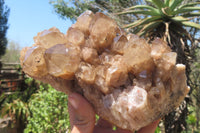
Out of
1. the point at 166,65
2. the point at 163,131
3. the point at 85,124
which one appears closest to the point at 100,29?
the point at 166,65

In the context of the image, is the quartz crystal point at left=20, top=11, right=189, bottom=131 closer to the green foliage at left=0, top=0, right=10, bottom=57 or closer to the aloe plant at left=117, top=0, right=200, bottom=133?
the aloe plant at left=117, top=0, right=200, bottom=133

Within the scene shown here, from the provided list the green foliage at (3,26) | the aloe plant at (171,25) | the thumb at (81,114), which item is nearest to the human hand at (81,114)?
the thumb at (81,114)

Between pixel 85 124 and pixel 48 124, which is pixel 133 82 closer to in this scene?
pixel 85 124

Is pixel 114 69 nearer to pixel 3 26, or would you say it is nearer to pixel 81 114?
pixel 81 114

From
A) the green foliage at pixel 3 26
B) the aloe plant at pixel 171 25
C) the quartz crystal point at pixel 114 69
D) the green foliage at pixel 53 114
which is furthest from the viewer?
the green foliage at pixel 3 26

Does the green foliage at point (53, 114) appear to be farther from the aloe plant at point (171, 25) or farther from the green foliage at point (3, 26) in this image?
the green foliage at point (3, 26)

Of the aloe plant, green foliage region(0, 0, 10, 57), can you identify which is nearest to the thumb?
the aloe plant
